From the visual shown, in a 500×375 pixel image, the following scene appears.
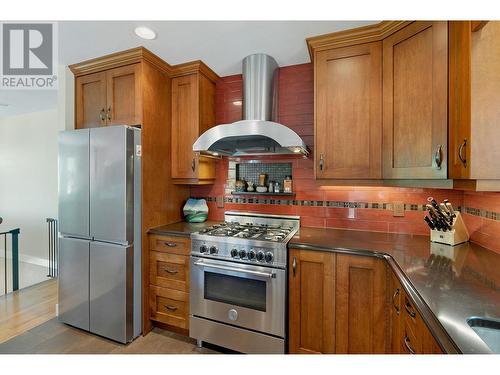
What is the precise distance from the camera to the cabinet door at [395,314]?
1.24 metres

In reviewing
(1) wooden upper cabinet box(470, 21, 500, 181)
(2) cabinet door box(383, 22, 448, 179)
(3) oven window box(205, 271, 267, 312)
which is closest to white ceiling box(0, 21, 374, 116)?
(2) cabinet door box(383, 22, 448, 179)

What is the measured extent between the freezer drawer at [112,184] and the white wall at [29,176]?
8.31 feet

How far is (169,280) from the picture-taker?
6.91 ft

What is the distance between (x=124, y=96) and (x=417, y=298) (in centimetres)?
244

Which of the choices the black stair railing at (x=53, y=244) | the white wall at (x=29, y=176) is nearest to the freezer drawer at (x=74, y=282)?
the black stair railing at (x=53, y=244)

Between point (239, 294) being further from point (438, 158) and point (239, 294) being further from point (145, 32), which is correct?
point (145, 32)

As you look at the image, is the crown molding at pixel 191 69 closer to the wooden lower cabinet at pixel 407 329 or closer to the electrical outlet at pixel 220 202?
the electrical outlet at pixel 220 202

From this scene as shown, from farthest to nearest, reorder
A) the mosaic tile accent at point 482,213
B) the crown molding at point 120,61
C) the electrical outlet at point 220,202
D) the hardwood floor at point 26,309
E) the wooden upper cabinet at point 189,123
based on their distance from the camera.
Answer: the electrical outlet at point 220,202 < the wooden upper cabinet at point 189,123 < the hardwood floor at point 26,309 < the crown molding at point 120,61 < the mosaic tile accent at point 482,213

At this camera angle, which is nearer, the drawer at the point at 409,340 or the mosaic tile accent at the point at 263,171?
the drawer at the point at 409,340

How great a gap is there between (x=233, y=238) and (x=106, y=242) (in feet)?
3.60

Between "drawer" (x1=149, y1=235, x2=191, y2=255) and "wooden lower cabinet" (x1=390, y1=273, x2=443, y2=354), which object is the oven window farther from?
"wooden lower cabinet" (x1=390, y1=273, x2=443, y2=354)

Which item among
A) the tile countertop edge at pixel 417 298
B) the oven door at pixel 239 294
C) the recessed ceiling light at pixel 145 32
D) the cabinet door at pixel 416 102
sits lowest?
the oven door at pixel 239 294
